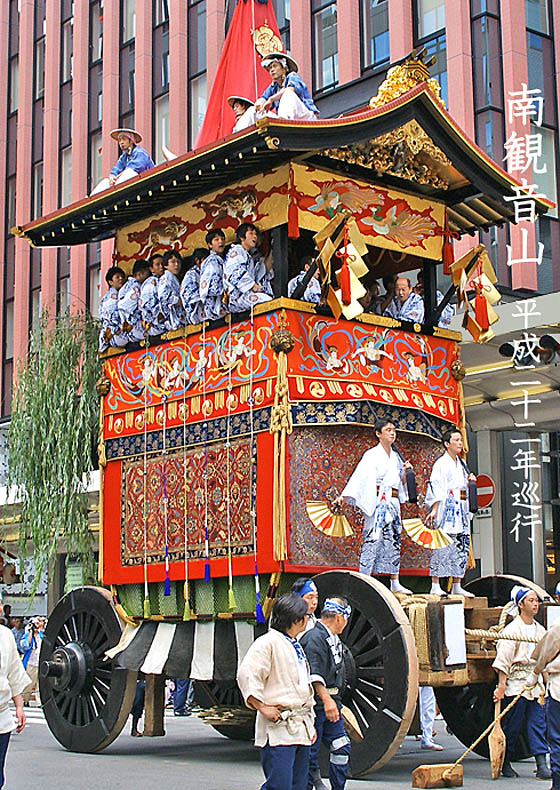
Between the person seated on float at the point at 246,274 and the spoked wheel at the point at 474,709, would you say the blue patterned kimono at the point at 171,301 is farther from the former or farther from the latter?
the spoked wheel at the point at 474,709

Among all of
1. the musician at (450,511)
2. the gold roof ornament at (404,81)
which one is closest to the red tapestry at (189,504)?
the musician at (450,511)

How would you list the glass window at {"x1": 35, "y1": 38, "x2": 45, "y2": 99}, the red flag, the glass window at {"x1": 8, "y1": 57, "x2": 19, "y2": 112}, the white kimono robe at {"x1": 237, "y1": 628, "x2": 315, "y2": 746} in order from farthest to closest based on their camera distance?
the glass window at {"x1": 8, "y1": 57, "x2": 19, "y2": 112}, the glass window at {"x1": 35, "y1": 38, "x2": 45, "y2": 99}, the red flag, the white kimono robe at {"x1": 237, "y1": 628, "x2": 315, "y2": 746}

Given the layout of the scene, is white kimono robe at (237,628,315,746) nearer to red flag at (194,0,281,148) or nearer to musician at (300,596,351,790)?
musician at (300,596,351,790)

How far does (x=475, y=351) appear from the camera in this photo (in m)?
18.5

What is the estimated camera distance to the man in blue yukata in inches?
503

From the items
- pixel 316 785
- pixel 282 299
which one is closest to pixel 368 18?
pixel 282 299

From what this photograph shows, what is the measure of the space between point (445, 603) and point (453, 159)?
15.2ft

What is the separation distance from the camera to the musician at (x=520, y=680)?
34.9 feet

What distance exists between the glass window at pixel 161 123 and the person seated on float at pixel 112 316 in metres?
19.1

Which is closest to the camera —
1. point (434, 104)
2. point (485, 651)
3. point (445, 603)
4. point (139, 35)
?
point (445, 603)

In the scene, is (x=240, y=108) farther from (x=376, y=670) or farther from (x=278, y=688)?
(x=278, y=688)

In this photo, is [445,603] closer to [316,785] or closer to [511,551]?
[316,785]

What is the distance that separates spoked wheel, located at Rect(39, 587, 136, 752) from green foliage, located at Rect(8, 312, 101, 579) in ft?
4.35

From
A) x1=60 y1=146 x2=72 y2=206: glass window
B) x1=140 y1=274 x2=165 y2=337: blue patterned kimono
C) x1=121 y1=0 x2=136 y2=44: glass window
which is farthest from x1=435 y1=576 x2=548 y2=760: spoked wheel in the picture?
x1=60 y1=146 x2=72 y2=206: glass window
